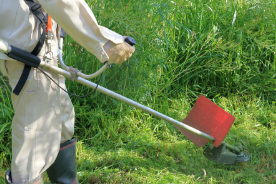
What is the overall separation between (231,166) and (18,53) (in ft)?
6.72

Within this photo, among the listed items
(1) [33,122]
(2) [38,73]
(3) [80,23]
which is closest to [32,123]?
(1) [33,122]

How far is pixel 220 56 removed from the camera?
3.58 meters

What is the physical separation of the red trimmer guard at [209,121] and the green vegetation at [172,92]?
243mm

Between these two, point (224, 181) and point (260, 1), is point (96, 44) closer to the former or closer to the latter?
point (224, 181)

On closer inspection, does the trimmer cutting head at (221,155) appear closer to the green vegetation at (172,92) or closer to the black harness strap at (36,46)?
the green vegetation at (172,92)

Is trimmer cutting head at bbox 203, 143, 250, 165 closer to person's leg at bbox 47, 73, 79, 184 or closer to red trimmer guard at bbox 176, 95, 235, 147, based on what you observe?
red trimmer guard at bbox 176, 95, 235, 147

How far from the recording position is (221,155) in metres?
2.53

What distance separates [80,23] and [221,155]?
1.75m

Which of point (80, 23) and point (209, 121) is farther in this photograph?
point (209, 121)

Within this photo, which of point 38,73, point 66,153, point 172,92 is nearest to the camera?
point 38,73

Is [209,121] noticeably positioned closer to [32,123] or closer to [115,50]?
[115,50]

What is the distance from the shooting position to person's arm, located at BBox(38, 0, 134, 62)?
54.9 inches

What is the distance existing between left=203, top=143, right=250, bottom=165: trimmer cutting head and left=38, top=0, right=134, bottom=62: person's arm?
4.94ft

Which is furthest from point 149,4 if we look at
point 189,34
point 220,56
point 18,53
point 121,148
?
point 18,53
